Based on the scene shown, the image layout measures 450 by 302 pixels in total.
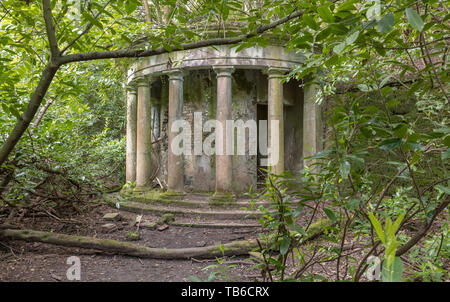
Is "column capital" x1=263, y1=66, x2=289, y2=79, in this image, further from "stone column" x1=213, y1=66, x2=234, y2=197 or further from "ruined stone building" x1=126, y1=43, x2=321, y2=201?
"stone column" x1=213, y1=66, x2=234, y2=197

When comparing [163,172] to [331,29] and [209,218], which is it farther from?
[331,29]

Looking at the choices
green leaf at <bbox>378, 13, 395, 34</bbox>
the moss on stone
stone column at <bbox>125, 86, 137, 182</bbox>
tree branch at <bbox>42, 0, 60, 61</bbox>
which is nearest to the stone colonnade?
stone column at <bbox>125, 86, 137, 182</bbox>

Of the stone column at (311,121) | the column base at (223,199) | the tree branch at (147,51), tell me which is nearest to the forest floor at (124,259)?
the column base at (223,199)

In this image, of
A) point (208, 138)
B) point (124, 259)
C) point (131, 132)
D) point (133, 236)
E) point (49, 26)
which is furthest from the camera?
point (131, 132)

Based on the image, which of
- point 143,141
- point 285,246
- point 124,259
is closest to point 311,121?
point 143,141

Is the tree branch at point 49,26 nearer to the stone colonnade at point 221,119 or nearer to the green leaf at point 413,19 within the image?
the green leaf at point 413,19

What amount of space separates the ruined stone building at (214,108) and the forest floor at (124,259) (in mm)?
2040

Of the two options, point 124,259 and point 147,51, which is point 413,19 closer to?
point 147,51

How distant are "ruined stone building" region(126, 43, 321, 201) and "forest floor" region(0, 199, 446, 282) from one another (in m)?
2.04

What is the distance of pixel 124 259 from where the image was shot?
15.1 feet

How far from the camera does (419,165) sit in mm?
4145

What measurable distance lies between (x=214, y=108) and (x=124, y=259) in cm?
583
